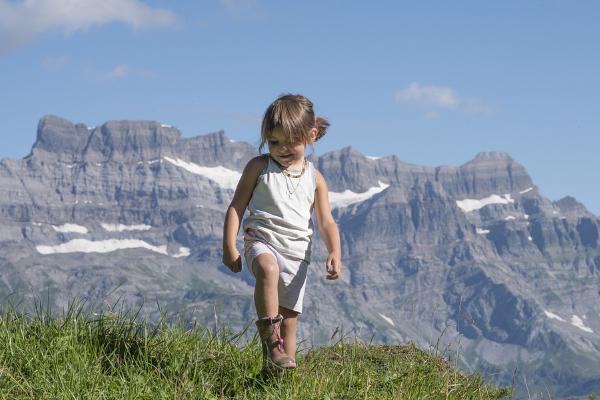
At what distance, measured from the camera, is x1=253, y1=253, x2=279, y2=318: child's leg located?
833cm

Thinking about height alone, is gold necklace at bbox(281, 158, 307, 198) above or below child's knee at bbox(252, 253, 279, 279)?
above

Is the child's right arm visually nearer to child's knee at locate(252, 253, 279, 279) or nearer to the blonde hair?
the blonde hair

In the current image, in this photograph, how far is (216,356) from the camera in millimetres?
8367

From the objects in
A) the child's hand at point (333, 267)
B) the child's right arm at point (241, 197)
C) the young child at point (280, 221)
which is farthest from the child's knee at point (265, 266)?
the child's hand at point (333, 267)

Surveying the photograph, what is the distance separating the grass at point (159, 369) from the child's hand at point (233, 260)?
771 mm

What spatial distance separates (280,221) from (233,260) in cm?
71

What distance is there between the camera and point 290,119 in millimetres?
8820

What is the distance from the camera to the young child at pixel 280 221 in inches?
330

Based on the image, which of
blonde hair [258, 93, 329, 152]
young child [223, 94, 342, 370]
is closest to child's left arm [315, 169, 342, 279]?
young child [223, 94, 342, 370]

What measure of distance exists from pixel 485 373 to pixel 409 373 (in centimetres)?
158

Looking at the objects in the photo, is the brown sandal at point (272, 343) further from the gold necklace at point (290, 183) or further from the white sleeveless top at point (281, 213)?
the gold necklace at point (290, 183)

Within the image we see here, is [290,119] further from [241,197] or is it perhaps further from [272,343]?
[272,343]

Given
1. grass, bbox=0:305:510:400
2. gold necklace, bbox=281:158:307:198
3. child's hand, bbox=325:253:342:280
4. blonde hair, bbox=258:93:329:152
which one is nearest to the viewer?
grass, bbox=0:305:510:400

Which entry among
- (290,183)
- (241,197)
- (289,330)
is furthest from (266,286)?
(290,183)
